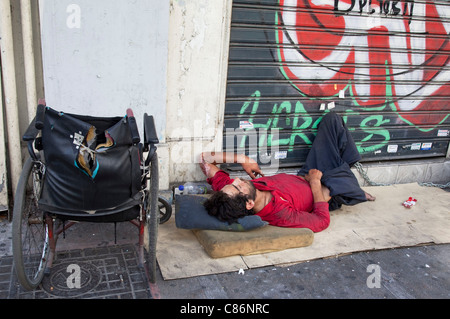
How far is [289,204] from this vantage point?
3.93 m

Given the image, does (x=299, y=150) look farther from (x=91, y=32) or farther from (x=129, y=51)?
(x=91, y=32)

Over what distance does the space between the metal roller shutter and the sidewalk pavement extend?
1.70m

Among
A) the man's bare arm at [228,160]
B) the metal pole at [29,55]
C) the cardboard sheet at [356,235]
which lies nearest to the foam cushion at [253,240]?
the cardboard sheet at [356,235]

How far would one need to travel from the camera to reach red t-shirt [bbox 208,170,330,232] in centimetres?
376

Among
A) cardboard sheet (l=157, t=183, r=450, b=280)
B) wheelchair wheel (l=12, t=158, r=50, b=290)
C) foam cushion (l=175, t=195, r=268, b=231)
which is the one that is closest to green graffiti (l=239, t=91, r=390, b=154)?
cardboard sheet (l=157, t=183, r=450, b=280)

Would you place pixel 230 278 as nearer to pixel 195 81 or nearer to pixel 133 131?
pixel 133 131

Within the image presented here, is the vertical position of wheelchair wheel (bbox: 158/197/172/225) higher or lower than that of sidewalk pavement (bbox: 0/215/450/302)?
higher

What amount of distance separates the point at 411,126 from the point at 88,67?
4.06 metres

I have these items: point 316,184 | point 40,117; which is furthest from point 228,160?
point 40,117

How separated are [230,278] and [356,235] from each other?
1.45 metres

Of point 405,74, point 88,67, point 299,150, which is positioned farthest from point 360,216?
point 88,67

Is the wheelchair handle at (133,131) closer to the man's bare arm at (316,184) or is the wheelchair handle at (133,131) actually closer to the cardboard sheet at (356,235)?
the cardboard sheet at (356,235)

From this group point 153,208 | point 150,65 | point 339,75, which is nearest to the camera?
point 153,208

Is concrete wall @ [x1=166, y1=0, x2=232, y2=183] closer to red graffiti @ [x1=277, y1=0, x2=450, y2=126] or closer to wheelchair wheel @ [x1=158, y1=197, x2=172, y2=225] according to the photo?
wheelchair wheel @ [x1=158, y1=197, x2=172, y2=225]
